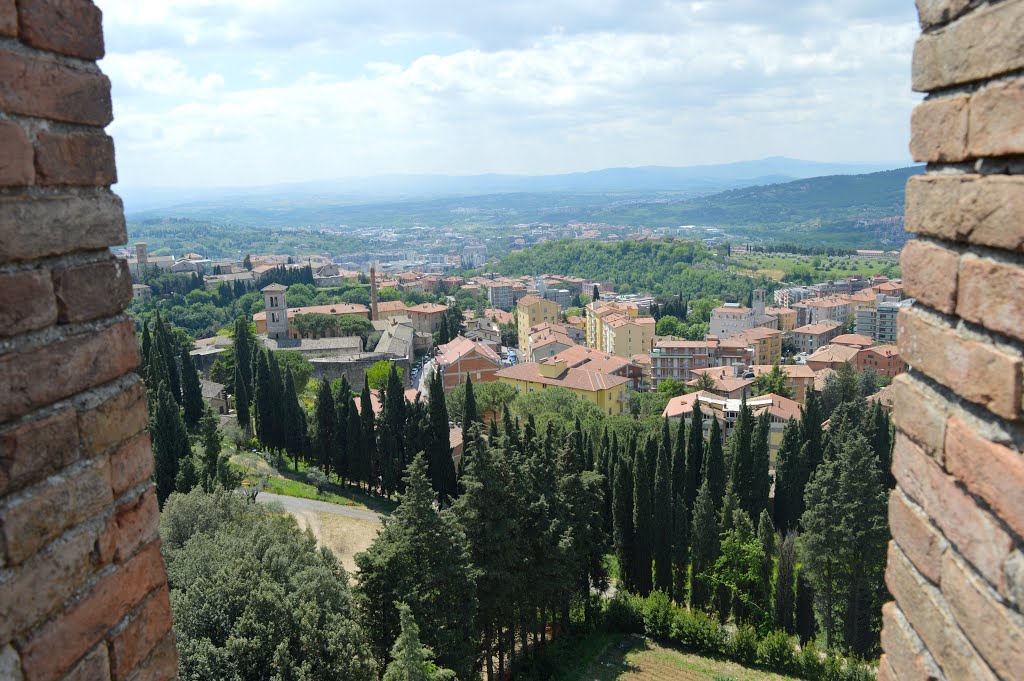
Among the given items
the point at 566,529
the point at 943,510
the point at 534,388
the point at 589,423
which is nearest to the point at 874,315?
the point at 534,388

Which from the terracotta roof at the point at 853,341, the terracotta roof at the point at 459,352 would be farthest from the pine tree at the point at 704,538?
the terracotta roof at the point at 853,341

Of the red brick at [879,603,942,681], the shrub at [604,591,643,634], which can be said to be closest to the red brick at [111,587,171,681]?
the red brick at [879,603,942,681]

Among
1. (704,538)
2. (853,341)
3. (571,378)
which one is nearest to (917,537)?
(704,538)

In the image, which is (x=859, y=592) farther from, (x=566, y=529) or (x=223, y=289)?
(x=223, y=289)

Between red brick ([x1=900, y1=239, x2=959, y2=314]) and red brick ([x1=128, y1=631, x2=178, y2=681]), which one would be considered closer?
red brick ([x1=900, y1=239, x2=959, y2=314])

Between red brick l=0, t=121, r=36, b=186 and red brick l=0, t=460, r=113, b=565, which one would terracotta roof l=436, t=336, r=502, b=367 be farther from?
red brick l=0, t=121, r=36, b=186

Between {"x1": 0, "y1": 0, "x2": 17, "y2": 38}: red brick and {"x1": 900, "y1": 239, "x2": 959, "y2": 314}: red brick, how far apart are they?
2.13 m

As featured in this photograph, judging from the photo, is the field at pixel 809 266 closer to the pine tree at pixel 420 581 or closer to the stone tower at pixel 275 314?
the stone tower at pixel 275 314

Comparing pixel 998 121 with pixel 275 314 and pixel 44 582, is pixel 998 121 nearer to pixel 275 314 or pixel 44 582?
pixel 44 582

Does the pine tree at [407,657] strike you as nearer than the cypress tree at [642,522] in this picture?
Yes

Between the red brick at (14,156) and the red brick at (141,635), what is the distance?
44.4 inches

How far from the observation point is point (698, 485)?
2630cm

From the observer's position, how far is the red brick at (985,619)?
151cm

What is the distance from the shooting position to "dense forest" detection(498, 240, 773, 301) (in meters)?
103
